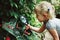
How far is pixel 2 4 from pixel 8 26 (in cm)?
32

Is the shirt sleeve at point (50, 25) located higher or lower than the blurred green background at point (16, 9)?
lower

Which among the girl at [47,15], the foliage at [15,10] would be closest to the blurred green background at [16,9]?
the foliage at [15,10]

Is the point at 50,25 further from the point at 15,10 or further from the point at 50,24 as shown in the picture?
the point at 15,10

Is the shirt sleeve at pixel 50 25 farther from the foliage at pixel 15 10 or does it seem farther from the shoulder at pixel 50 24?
A: the foliage at pixel 15 10

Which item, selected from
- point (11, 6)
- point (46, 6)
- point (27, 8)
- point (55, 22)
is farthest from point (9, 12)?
point (55, 22)

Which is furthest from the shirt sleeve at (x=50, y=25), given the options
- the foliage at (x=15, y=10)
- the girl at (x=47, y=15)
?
the foliage at (x=15, y=10)

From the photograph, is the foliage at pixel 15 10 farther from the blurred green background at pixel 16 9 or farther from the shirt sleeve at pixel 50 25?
the shirt sleeve at pixel 50 25

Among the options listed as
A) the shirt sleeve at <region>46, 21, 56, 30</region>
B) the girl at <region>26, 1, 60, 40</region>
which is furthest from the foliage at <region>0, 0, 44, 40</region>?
the shirt sleeve at <region>46, 21, 56, 30</region>

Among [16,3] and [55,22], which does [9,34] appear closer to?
[16,3]

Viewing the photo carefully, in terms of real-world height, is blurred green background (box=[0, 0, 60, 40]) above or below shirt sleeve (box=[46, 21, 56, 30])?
above

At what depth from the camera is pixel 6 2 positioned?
3.10m

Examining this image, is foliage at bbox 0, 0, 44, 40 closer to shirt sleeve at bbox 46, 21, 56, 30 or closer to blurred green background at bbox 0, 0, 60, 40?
blurred green background at bbox 0, 0, 60, 40

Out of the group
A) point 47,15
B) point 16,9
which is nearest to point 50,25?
point 47,15

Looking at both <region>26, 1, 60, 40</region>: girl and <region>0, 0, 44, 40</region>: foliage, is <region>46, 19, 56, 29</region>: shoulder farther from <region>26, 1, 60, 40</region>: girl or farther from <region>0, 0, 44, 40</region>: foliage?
<region>0, 0, 44, 40</region>: foliage
